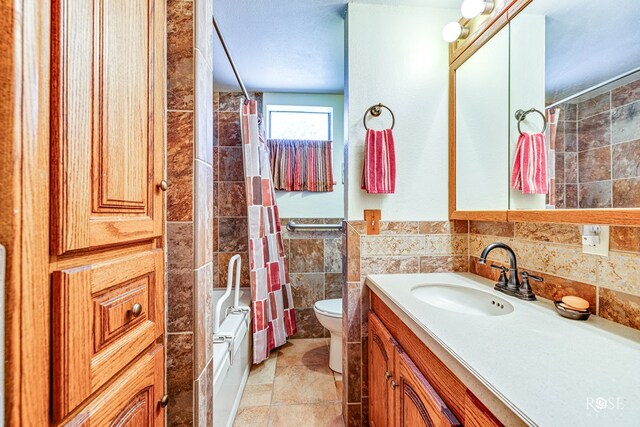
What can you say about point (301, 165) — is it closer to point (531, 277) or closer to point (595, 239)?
point (531, 277)

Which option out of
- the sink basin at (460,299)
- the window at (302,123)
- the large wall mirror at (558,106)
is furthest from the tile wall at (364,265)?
the window at (302,123)

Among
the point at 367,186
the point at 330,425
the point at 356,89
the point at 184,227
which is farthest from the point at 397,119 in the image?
the point at 330,425

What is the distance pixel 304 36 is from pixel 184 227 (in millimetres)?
1539

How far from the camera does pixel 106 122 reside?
1.69 ft

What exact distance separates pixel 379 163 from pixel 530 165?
630 mm

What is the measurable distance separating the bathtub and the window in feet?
5.38

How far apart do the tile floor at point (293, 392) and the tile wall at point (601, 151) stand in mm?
1575

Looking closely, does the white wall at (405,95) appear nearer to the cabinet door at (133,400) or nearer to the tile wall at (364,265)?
the tile wall at (364,265)

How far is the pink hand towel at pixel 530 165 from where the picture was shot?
1.03 m

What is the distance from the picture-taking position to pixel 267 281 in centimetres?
208

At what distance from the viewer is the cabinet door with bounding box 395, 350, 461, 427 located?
67 cm

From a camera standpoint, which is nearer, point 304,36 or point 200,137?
point 200,137

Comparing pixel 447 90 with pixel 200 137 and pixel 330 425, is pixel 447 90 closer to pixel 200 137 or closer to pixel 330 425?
pixel 200 137

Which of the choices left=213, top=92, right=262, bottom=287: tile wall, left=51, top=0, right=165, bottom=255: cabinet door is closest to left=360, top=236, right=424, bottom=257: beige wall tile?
left=51, top=0, right=165, bottom=255: cabinet door
